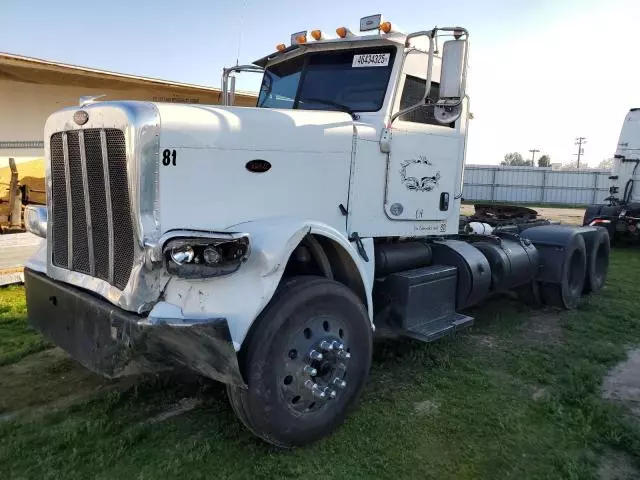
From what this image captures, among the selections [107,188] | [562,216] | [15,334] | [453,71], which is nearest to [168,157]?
[107,188]

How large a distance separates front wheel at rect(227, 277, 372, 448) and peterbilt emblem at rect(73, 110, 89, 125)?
159 centimetres

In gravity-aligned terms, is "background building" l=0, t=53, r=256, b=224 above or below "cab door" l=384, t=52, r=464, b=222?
above

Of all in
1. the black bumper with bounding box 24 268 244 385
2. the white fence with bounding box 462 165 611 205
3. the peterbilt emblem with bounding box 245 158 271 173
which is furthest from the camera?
the white fence with bounding box 462 165 611 205

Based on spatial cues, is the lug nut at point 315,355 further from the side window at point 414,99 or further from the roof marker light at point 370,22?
the roof marker light at point 370,22

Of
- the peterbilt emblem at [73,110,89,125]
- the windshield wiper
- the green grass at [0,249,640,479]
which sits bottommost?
the green grass at [0,249,640,479]

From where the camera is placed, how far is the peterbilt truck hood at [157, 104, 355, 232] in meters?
3.24

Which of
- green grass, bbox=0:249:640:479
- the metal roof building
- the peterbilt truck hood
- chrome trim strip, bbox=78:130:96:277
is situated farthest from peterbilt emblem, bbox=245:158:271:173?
the metal roof building

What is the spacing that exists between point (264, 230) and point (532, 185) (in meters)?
36.0

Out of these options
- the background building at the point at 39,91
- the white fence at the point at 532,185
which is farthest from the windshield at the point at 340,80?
the white fence at the point at 532,185

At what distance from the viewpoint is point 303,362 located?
3.43 metres

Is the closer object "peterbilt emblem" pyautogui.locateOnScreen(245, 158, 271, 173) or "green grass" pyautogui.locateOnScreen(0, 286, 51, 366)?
"peterbilt emblem" pyautogui.locateOnScreen(245, 158, 271, 173)

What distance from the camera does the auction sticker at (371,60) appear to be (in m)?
4.63

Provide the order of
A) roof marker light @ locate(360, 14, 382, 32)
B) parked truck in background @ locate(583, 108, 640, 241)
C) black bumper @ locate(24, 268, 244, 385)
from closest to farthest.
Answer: black bumper @ locate(24, 268, 244, 385) → roof marker light @ locate(360, 14, 382, 32) → parked truck in background @ locate(583, 108, 640, 241)

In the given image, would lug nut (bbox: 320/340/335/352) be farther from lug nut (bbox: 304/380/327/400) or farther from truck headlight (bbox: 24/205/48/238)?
truck headlight (bbox: 24/205/48/238)
